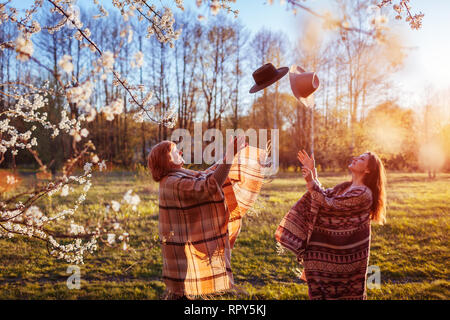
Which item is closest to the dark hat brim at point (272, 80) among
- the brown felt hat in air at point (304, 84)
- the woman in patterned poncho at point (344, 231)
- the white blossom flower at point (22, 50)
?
the brown felt hat in air at point (304, 84)

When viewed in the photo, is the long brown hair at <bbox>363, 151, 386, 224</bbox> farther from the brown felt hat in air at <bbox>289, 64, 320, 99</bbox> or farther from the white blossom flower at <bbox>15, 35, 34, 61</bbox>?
the white blossom flower at <bbox>15, 35, 34, 61</bbox>

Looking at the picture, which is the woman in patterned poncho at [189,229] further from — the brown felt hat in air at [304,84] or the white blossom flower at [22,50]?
the white blossom flower at [22,50]

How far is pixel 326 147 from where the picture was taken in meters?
19.7

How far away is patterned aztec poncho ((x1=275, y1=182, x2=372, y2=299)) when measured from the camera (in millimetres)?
2902

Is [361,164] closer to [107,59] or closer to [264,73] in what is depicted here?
[264,73]

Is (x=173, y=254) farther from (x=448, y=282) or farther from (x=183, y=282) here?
(x=448, y=282)

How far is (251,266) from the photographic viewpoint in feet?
16.6

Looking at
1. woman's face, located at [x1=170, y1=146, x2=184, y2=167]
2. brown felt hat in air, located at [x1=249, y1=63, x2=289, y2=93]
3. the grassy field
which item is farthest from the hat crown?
the grassy field

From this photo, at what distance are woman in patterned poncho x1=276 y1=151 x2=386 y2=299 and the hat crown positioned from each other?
1.13 m

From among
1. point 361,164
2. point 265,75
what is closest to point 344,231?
point 361,164

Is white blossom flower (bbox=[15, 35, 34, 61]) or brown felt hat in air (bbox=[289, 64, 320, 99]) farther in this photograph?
brown felt hat in air (bbox=[289, 64, 320, 99])
